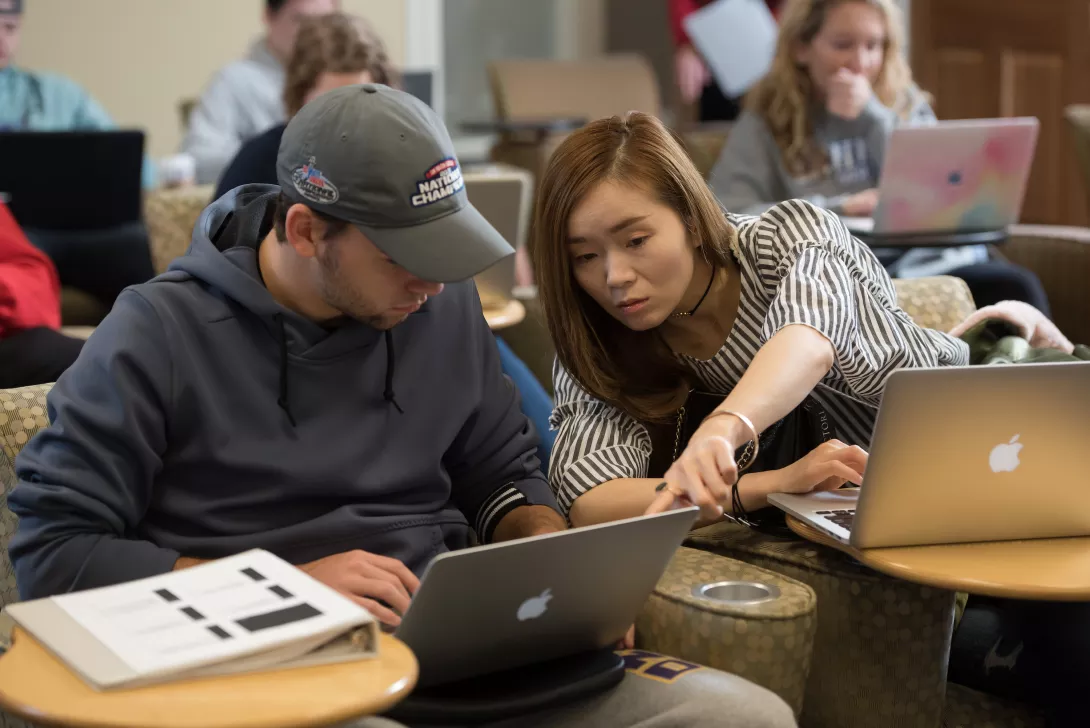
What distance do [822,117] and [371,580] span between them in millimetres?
2230

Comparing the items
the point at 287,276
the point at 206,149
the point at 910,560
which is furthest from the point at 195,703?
the point at 206,149

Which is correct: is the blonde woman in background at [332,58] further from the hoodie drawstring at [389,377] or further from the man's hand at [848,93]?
the hoodie drawstring at [389,377]

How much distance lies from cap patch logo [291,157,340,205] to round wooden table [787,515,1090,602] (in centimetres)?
64

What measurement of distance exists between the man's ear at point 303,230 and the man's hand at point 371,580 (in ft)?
1.04

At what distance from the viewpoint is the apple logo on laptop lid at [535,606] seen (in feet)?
4.06

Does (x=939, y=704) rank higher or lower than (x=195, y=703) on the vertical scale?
lower

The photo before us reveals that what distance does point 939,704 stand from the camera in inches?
63.7

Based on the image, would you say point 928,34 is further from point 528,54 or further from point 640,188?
point 640,188

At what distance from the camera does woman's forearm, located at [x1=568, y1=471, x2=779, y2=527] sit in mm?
1613

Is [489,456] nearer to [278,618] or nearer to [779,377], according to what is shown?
[779,377]

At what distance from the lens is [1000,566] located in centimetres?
138

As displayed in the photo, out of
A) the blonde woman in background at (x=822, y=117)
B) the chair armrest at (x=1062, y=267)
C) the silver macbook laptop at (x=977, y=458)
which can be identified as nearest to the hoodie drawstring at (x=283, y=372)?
the silver macbook laptop at (x=977, y=458)

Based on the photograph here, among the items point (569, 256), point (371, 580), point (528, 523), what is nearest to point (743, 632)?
point (528, 523)

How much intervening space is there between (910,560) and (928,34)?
4.26m
